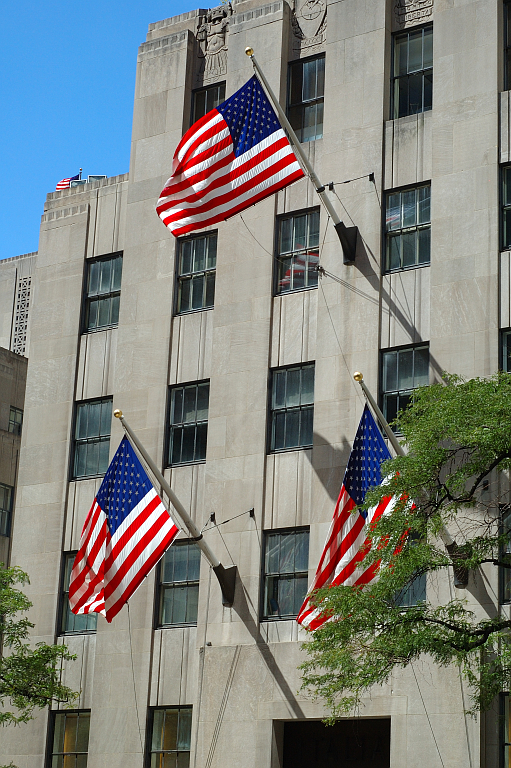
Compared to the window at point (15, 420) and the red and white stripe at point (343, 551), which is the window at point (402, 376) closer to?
the red and white stripe at point (343, 551)

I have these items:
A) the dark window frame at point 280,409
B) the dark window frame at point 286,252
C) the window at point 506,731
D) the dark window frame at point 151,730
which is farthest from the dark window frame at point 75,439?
the window at point 506,731

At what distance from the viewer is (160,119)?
38719mm

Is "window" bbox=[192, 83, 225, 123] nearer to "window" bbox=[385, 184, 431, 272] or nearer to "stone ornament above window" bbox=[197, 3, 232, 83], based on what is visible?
"stone ornament above window" bbox=[197, 3, 232, 83]

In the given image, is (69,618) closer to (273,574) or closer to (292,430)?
(273,574)

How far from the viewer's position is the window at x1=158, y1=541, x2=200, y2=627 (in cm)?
3344

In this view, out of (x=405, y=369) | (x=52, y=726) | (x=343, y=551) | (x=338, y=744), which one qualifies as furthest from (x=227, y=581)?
(x=52, y=726)

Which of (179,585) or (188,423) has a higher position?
(188,423)

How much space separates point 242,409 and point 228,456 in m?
1.34

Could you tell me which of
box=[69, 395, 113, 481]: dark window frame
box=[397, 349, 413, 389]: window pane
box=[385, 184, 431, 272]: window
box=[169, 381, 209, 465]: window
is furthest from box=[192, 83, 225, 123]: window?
box=[397, 349, 413, 389]: window pane

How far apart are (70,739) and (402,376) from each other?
45.0 ft

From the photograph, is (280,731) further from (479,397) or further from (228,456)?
(479,397)

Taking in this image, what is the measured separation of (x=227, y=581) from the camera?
32.2 metres

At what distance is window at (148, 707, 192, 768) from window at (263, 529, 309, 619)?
3628 millimetres

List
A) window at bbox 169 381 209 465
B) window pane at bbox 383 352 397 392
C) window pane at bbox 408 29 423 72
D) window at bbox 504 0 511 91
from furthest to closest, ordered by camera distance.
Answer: window at bbox 169 381 209 465, window pane at bbox 408 29 423 72, window at bbox 504 0 511 91, window pane at bbox 383 352 397 392
